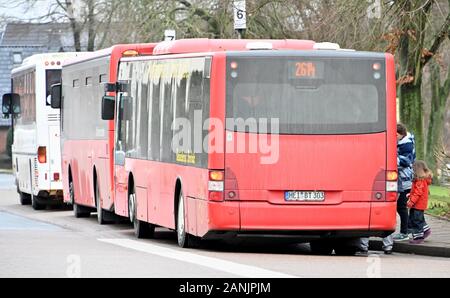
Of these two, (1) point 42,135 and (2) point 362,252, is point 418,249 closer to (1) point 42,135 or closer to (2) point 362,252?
(2) point 362,252

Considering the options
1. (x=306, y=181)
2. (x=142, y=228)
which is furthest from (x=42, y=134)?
(x=306, y=181)

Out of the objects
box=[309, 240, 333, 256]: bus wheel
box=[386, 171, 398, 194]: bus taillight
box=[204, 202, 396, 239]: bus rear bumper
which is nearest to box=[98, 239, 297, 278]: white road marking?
box=[204, 202, 396, 239]: bus rear bumper

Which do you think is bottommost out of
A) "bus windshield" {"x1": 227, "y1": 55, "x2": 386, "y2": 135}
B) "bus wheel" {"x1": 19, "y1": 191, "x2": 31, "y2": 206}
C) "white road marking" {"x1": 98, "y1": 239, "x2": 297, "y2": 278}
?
"bus wheel" {"x1": 19, "y1": 191, "x2": 31, "y2": 206}

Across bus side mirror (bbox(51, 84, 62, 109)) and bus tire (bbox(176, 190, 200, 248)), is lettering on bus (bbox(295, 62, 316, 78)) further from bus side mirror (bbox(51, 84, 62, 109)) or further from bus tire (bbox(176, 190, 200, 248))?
bus side mirror (bbox(51, 84, 62, 109))

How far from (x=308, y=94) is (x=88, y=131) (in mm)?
10147

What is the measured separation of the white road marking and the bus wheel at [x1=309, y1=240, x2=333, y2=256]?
87.7 inches

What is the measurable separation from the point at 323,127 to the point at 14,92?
61.6ft

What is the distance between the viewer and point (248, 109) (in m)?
19.4

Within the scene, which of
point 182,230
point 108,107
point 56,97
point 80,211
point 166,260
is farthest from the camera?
point 56,97

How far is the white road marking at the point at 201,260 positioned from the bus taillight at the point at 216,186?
77 cm

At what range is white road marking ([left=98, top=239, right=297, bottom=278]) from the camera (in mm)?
15633

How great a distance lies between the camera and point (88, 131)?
28.9m

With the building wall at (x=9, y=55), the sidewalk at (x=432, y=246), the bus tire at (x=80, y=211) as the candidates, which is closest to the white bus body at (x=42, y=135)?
the bus tire at (x=80, y=211)

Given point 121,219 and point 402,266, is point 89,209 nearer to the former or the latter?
point 121,219
